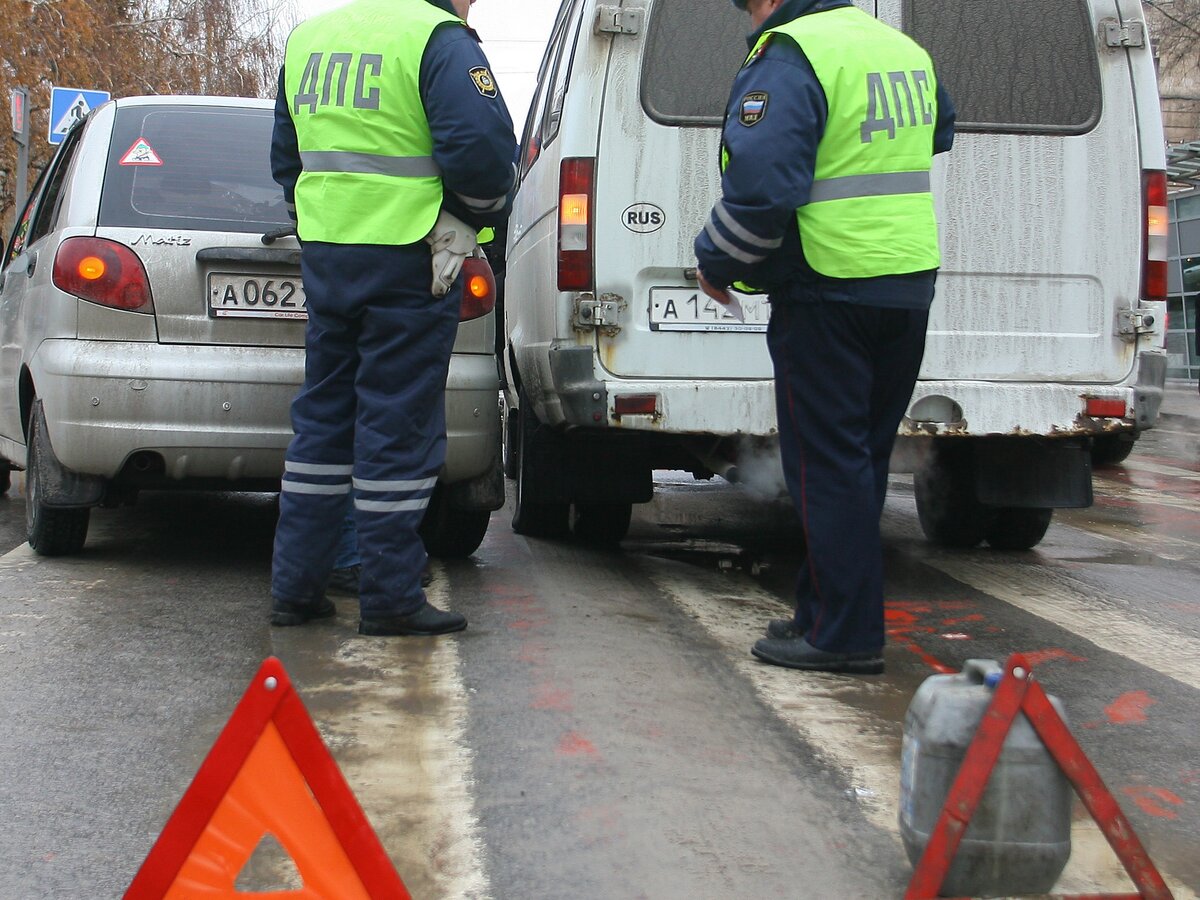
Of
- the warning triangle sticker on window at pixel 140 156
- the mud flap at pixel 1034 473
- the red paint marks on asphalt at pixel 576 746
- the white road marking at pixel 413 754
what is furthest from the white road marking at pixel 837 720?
the warning triangle sticker on window at pixel 140 156

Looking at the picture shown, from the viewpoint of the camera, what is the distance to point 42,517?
5.58 metres

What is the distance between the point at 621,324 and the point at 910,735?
2.88m

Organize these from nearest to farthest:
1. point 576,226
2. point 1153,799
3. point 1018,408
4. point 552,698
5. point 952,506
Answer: point 1153,799
point 552,698
point 576,226
point 1018,408
point 952,506

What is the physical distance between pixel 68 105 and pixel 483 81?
1239 cm

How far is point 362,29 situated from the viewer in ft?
14.4

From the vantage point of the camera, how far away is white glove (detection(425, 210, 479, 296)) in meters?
4.40

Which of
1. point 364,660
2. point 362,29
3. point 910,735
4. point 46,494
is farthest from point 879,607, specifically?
point 46,494

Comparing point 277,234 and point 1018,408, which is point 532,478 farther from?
point 1018,408

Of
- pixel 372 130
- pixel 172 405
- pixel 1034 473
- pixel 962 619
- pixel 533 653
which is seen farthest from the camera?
pixel 1034 473

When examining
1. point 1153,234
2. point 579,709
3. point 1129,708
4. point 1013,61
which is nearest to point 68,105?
point 1013,61

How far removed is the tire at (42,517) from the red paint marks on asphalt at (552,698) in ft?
7.79

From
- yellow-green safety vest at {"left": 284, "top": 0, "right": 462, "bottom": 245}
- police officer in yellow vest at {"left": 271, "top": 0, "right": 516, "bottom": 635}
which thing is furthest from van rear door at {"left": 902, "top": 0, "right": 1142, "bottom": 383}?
yellow-green safety vest at {"left": 284, "top": 0, "right": 462, "bottom": 245}

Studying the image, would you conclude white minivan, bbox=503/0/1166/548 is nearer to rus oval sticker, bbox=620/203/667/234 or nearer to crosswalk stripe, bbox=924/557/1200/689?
rus oval sticker, bbox=620/203/667/234

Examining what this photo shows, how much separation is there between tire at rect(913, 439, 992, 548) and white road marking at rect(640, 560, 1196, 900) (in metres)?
1.55
